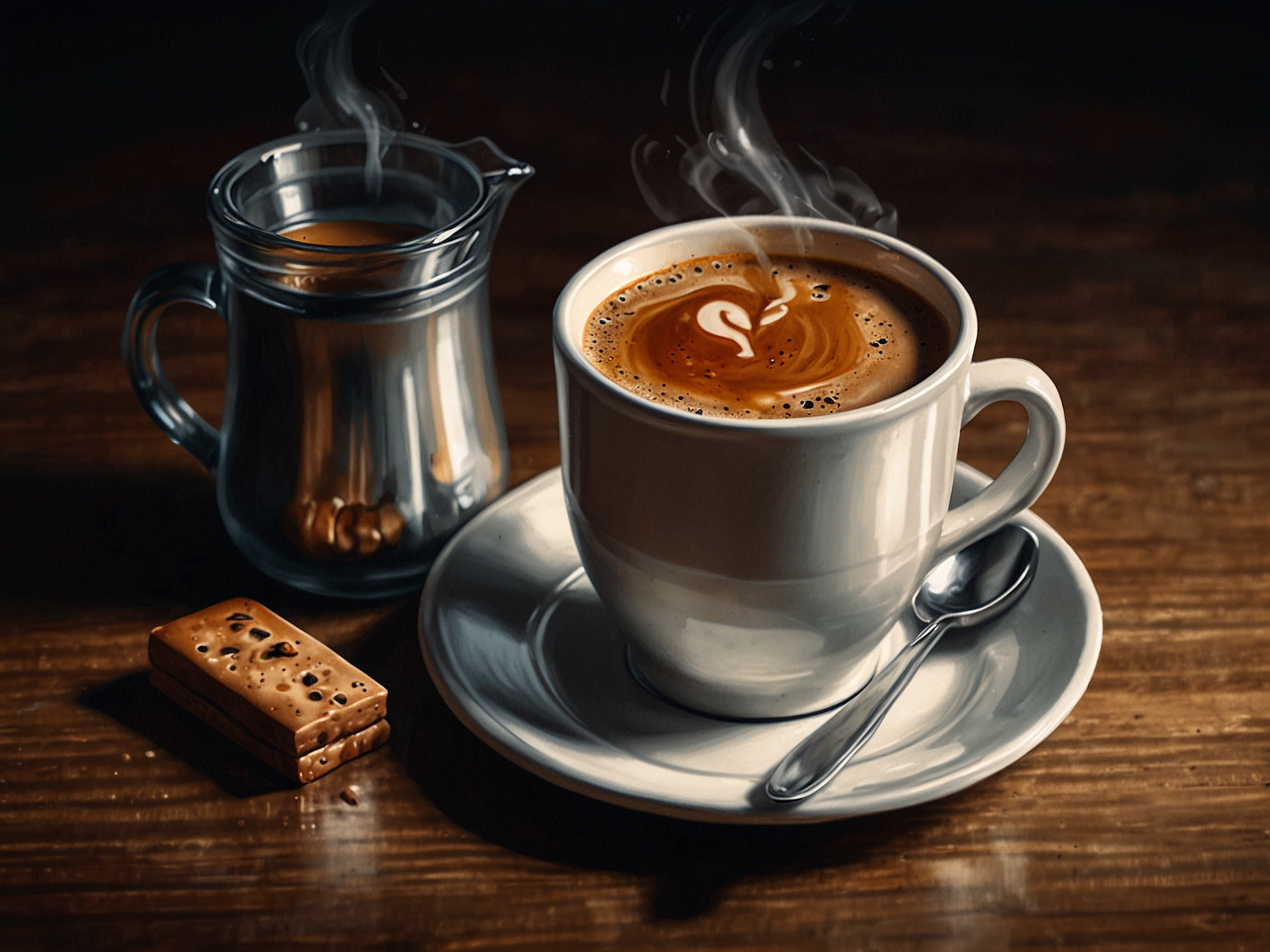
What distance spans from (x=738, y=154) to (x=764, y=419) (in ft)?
1.04

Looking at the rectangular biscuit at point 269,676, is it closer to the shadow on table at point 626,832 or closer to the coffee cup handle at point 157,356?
the shadow on table at point 626,832

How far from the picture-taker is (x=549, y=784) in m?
0.89

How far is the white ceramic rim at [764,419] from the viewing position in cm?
79

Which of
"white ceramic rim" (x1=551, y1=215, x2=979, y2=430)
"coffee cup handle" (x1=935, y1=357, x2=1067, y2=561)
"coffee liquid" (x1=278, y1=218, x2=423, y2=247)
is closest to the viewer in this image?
"white ceramic rim" (x1=551, y1=215, x2=979, y2=430)

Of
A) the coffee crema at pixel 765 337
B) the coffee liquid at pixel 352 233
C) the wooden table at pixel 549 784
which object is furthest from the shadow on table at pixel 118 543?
the coffee crema at pixel 765 337

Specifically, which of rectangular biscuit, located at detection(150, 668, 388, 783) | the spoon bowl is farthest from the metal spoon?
rectangular biscuit, located at detection(150, 668, 388, 783)

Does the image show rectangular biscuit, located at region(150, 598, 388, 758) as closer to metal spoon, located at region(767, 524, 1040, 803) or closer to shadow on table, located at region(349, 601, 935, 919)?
shadow on table, located at region(349, 601, 935, 919)

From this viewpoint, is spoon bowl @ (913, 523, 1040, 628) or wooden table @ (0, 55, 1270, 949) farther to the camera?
spoon bowl @ (913, 523, 1040, 628)

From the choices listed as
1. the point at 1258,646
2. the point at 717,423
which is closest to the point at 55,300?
the point at 717,423

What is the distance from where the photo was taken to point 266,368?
0.99 m

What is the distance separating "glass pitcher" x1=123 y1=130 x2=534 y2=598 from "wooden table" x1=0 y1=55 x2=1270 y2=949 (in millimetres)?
66

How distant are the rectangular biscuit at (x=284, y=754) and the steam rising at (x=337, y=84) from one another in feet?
1.32

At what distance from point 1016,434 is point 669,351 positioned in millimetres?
479

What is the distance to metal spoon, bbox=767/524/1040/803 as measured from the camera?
32.6 inches
